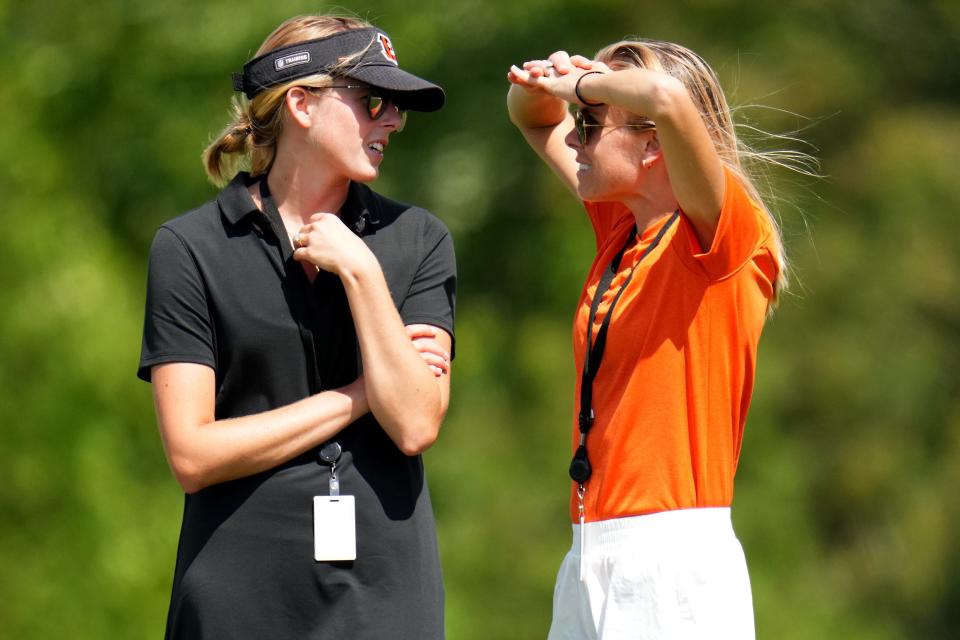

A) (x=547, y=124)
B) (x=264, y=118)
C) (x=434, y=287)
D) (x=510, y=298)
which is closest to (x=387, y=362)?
(x=434, y=287)

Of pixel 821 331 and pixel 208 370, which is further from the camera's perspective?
pixel 821 331

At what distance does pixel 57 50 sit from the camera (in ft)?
18.5

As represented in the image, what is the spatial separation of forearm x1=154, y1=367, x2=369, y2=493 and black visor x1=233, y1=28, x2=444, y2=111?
633 millimetres

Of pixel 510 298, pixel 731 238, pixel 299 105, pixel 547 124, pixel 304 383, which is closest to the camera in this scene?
pixel 731 238

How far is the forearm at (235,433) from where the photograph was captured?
7.66ft

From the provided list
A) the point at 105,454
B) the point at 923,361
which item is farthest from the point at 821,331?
the point at 105,454

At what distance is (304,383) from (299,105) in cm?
57

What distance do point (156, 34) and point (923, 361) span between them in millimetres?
3602

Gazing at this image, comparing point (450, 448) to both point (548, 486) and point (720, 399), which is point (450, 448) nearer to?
A: point (548, 486)

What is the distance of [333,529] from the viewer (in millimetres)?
2355

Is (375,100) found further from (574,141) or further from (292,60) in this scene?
(574,141)

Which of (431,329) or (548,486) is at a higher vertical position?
(431,329)

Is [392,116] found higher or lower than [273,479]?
higher

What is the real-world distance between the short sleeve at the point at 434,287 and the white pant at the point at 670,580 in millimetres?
533
